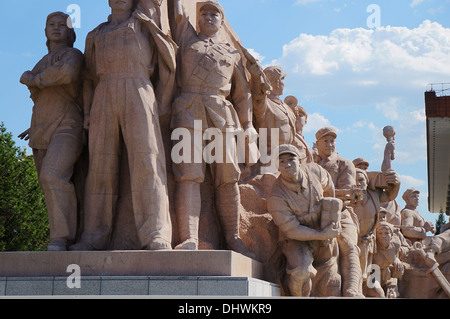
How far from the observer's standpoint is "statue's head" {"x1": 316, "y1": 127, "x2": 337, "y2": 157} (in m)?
12.3

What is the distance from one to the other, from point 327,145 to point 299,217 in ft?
11.9

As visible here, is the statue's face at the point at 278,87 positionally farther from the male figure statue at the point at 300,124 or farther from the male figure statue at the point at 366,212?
the male figure statue at the point at 366,212

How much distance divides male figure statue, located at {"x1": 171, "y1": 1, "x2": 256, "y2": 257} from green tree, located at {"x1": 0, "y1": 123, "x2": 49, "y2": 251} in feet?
41.4

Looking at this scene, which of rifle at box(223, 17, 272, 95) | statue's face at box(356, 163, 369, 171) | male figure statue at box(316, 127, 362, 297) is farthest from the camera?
statue's face at box(356, 163, 369, 171)

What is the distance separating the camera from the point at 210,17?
29.3 feet

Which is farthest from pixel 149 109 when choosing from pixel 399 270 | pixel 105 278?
pixel 399 270

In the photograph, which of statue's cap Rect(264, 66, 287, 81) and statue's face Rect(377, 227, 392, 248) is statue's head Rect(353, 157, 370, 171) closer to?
statue's face Rect(377, 227, 392, 248)

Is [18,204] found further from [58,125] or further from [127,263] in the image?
[127,263]

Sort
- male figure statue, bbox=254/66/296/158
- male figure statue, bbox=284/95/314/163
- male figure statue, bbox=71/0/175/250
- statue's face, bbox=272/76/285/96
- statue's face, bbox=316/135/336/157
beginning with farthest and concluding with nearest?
1. statue's face, bbox=316/135/336/157
2. male figure statue, bbox=284/95/314/163
3. statue's face, bbox=272/76/285/96
4. male figure statue, bbox=254/66/296/158
5. male figure statue, bbox=71/0/175/250

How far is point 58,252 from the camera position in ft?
25.8

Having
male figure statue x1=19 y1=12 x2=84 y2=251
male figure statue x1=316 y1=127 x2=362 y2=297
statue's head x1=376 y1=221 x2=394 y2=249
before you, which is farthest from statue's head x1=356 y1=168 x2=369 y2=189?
male figure statue x1=19 y1=12 x2=84 y2=251

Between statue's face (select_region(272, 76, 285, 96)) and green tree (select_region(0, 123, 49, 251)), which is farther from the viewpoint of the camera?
green tree (select_region(0, 123, 49, 251))

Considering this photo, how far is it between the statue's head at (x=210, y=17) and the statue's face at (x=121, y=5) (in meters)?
0.94
